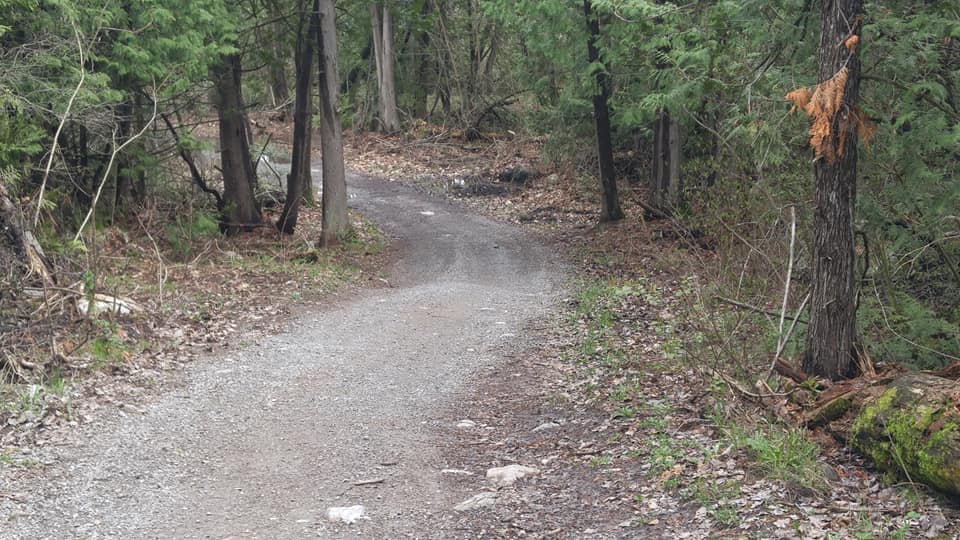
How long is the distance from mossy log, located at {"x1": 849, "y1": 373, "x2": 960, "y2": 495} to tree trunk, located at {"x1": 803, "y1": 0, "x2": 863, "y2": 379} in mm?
670

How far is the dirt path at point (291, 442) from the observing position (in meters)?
6.30

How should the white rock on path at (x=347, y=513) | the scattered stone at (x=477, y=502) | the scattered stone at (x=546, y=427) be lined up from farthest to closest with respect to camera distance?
the scattered stone at (x=546, y=427) < the scattered stone at (x=477, y=502) < the white rock on path at (x=347, y=513)

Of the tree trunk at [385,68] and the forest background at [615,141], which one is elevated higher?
the tree trunk at [385,68]

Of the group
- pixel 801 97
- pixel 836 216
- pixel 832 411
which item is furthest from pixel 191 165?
pixel 832 411

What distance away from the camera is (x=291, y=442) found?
793 cm

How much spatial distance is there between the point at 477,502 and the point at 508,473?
599mm

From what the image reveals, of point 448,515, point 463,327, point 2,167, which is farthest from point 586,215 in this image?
point 448,515

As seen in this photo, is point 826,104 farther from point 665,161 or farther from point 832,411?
point 665,161

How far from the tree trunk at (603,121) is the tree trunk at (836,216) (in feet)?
37.4

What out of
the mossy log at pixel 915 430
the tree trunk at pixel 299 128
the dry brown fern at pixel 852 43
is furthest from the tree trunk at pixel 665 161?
the mossy log at pixel 915 430

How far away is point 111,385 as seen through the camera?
9141 millimetres

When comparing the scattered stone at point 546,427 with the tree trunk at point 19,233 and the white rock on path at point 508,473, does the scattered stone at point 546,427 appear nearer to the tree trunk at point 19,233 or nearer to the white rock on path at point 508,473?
the white rock on path at point 508,473

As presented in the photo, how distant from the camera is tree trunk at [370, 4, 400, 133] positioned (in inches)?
1345

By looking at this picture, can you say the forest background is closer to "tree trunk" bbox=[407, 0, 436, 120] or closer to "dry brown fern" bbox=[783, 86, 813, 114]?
"dry brown fern" bbox=[783, 86, 813, 114]
